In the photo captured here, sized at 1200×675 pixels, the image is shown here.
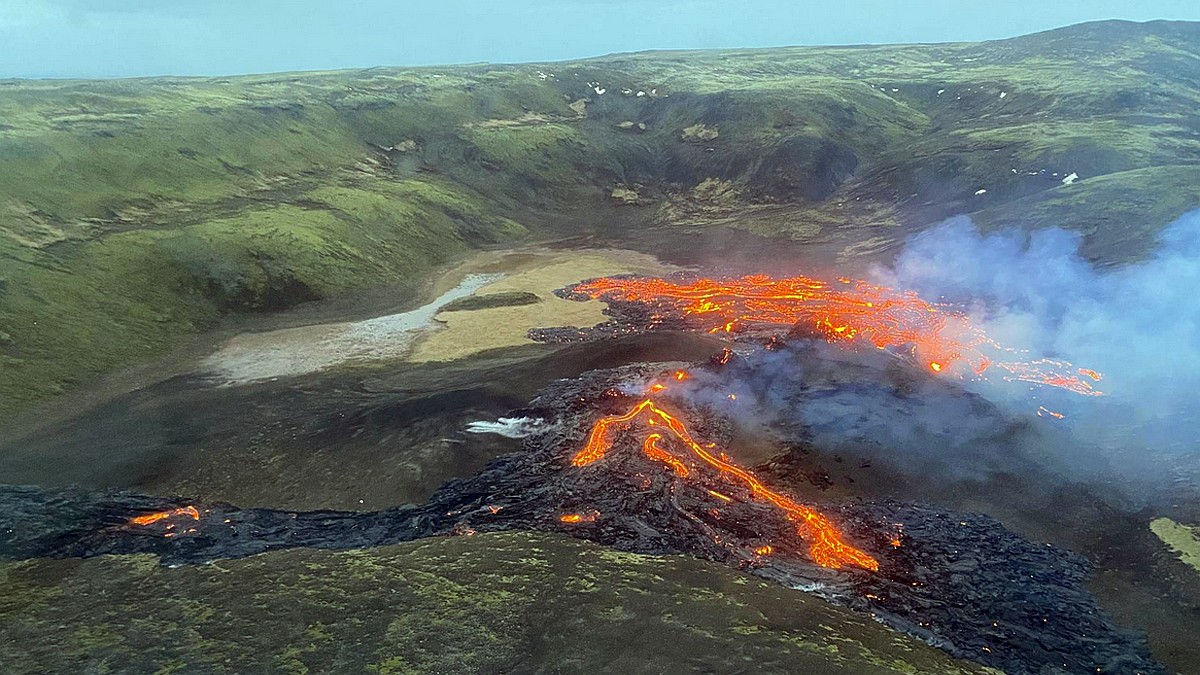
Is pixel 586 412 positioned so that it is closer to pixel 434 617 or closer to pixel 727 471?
pixel 727 471

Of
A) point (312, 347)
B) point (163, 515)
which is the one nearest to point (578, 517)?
point (163, 515)

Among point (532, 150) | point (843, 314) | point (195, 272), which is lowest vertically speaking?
point (843, 314)

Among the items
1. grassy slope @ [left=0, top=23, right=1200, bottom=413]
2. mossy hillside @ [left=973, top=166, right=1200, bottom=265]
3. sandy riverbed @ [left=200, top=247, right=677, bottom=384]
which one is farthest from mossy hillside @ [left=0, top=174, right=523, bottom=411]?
mossy hillside @ [left=973, top=166, right=1200, bottom=265]

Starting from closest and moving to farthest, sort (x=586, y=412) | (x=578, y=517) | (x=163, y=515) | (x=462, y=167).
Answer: (x=578, y=517)
(x=163, y=515)
(x=586, y=412)
(x=462, y=167)

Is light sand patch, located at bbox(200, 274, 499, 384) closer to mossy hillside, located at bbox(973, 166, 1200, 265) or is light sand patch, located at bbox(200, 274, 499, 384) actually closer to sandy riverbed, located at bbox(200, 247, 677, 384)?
sandy riverbed, located at bbox(200, 247, 677, 384)

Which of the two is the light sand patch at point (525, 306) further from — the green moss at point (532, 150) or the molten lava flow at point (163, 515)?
the green moss at point (532, 150)

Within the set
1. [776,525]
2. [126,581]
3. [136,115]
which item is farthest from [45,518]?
[136,115]
